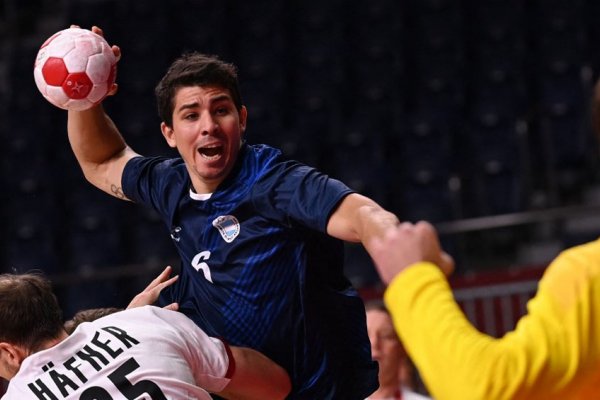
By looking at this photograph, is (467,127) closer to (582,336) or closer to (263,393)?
(263,393)

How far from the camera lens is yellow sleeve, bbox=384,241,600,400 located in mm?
1994

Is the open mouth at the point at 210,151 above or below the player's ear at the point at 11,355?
above

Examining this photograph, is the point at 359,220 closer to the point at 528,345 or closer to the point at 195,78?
the point at 195,78

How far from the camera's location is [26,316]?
3518 mm

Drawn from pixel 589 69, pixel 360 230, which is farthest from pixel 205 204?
pixel 589 69

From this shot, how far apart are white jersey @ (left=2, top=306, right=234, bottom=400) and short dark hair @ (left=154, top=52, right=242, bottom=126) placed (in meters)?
0.93

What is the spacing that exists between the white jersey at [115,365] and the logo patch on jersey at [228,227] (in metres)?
0.51

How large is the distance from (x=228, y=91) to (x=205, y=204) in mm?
428

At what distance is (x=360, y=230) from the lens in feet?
10.6

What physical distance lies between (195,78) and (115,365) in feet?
3.94

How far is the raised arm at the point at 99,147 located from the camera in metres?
4.54

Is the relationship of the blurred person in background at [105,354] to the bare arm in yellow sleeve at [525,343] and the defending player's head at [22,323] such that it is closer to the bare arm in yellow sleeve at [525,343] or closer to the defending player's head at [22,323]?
the defending player's head at [22,323]

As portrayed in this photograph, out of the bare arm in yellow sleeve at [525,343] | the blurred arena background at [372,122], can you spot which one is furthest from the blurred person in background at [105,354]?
the blurred arena background at [372,122]

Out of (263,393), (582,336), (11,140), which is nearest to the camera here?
(582,336)
